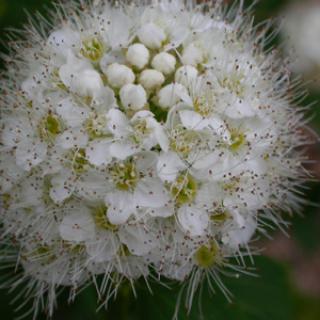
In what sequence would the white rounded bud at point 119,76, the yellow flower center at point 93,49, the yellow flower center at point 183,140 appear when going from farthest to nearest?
the yellow flower center at point 93,49
the white rounded bud at point 119,76
the yellow flower center at point 183,140

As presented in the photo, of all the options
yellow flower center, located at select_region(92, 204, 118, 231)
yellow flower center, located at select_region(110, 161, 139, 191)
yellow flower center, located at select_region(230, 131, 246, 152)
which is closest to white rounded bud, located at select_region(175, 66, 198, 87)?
yellow flower center, located at select_region(230, 131, 246, 152)

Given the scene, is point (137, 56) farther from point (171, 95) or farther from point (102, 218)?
point (102, 218)

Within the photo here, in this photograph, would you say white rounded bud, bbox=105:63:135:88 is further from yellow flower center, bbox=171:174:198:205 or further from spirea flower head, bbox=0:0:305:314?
yellow flower center, bbox=171:174:198:205

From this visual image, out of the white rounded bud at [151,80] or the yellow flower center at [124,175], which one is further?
the white rounded bud at [151,80]

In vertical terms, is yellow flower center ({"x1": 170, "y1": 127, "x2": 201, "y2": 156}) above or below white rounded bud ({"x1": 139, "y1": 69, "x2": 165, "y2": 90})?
below

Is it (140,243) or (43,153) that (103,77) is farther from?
(140,243)

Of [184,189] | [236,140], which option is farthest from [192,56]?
[184,189]

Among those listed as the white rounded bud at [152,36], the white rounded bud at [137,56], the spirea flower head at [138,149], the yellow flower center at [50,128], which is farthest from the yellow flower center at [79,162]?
the white rounded bud at [152,36]

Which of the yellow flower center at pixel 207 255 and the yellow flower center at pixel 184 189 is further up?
the yellow flower center at pixel 184 189

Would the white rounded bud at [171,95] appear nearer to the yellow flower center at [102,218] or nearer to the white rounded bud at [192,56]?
the white rounded bud at [192,56]
